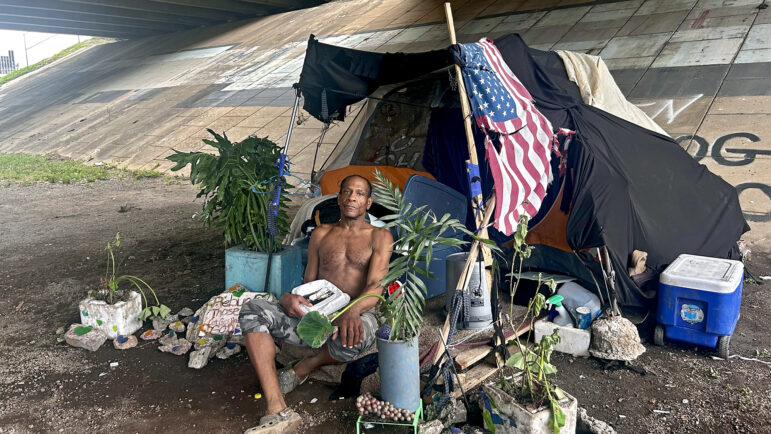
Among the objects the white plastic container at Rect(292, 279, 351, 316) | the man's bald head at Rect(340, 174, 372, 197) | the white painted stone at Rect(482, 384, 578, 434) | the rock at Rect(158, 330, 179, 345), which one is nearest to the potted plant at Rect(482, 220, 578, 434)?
the white painted stone at Rect(482, 384, 578, 434)

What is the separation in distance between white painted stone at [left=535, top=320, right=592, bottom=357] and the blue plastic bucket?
1386 mm

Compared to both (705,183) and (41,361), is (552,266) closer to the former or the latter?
(705,183)

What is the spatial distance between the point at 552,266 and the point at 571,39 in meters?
9.07

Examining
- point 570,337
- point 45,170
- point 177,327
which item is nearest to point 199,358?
point 177,327

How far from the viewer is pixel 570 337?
14.2ft

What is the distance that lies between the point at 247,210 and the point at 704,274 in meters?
3.66

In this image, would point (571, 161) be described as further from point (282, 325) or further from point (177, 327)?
point (177, 327)

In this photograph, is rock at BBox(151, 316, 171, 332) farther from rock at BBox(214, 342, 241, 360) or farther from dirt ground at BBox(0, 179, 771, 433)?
rock at BBox(214, 342, 241, 360)

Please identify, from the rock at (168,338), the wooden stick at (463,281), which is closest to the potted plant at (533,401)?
the wooden stick at (463,281)

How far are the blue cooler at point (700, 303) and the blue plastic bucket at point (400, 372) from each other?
7.12ft

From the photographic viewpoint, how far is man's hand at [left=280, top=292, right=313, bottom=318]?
141 inches

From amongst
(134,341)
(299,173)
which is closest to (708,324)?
(134,341)

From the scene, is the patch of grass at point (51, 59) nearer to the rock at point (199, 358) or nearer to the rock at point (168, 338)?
the rock at point (168, 338)

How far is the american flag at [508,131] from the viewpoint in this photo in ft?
13.8
